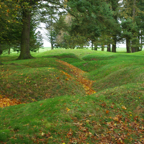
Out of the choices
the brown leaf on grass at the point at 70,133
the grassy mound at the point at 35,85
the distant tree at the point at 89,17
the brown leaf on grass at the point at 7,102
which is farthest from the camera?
the distant tree at the point at 89,17

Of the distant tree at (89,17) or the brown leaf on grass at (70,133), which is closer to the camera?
the brown leaf on grass at (70,133)

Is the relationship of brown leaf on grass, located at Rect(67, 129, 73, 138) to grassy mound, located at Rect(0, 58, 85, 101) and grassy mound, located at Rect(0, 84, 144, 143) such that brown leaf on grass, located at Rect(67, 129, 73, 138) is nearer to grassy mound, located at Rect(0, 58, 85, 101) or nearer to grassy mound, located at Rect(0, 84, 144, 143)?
grassy mound, located at Rect(0, 84, 144, 143)

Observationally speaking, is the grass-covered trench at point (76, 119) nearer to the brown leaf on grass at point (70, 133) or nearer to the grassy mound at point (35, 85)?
the brown leaf on grass at point (70, 133)

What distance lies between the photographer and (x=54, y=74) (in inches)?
518

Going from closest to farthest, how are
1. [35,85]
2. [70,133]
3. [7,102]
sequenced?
[70,133], [7,102], [35,85]

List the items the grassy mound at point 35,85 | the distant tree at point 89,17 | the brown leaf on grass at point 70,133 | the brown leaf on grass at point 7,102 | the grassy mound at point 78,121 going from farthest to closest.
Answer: the distant tree at point 89,17
the grassy mound at point 35,85
the brown leaf on grass at point 7,102
the brown leaf on grass at point 70,133
the grassy mound at point 78,121

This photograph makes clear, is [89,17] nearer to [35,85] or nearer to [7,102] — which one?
[35,85]

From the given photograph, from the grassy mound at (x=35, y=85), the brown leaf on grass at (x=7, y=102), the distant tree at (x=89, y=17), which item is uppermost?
the distant tree at (x=89, y=17)

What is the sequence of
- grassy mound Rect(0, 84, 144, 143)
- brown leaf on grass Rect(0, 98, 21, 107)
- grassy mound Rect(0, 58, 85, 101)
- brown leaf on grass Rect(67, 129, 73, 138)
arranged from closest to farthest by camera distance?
grassy mound Rect(0, 84, 144, 143) < brown leaf on grass Rect(67, 129, 73, 138) < brown leaf on grass Rect(0, 98, 21, 107) < grassy mound Rect(0, 58, 85, 101)

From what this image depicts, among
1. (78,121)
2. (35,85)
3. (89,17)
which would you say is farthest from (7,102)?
(89,17)

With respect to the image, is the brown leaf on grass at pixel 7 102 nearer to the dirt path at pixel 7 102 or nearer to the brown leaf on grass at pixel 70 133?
the dirt path at pixel 7 102

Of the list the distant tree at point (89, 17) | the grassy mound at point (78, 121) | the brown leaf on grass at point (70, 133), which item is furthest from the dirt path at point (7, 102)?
the distant tree at point (89, 17)

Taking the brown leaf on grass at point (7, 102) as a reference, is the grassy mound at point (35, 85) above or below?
above

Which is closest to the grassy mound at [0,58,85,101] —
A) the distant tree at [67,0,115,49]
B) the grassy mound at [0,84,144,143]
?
the grassy mound at [0,84,144,143]
